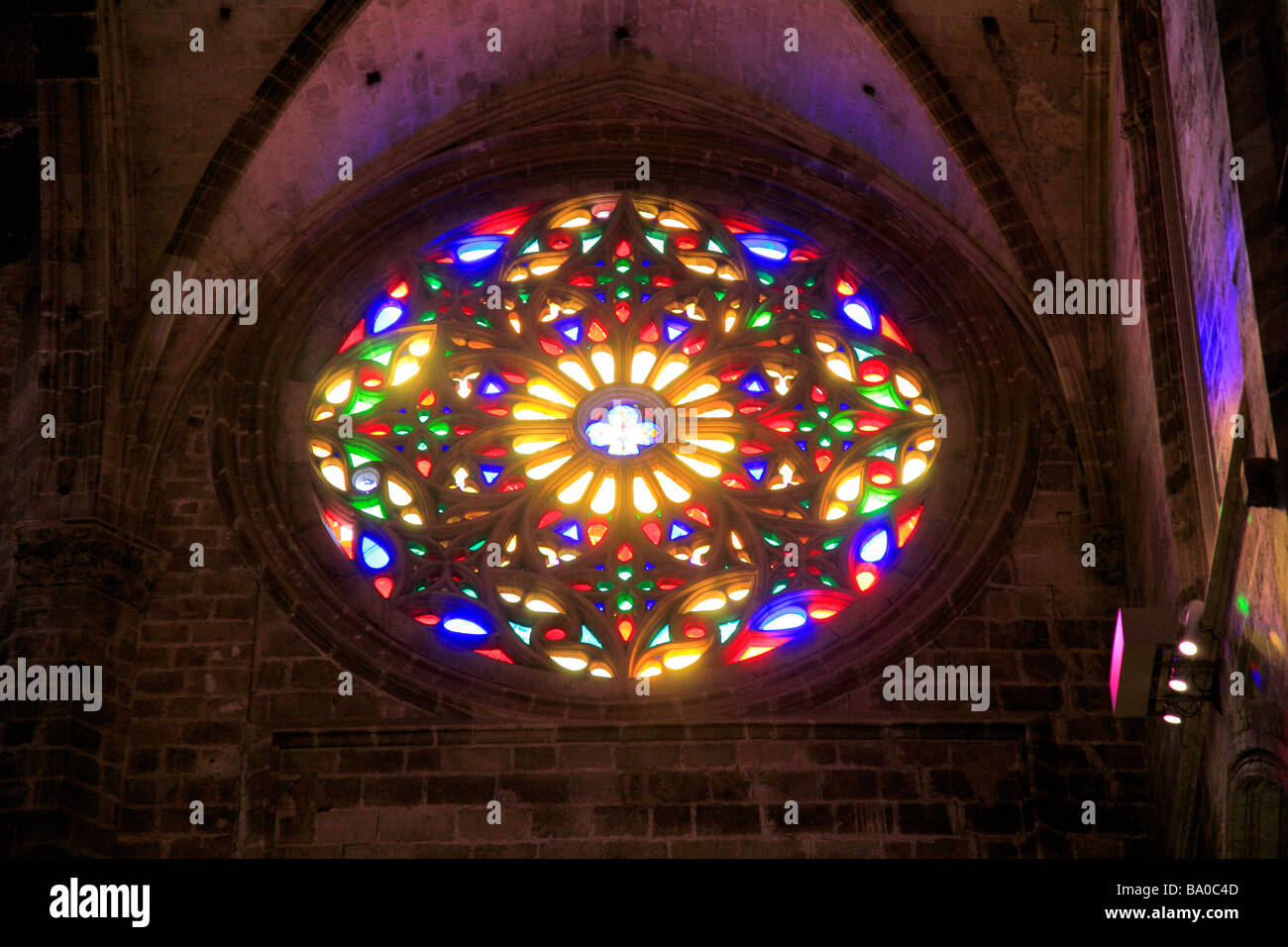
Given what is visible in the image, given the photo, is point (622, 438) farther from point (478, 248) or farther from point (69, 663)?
point (69, 663)

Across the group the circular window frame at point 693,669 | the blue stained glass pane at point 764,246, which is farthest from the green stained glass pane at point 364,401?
the blue stained glass pane at point 764,246

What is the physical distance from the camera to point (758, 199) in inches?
623

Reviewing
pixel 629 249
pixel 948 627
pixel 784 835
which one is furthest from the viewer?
pixel 629 249

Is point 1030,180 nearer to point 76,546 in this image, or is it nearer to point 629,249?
point 629,249

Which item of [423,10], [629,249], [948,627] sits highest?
[423,10]

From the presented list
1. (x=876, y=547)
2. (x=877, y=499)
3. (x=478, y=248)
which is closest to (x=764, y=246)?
(x=478, y=248)

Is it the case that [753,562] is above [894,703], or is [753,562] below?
above

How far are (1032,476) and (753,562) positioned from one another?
1730 millimetres

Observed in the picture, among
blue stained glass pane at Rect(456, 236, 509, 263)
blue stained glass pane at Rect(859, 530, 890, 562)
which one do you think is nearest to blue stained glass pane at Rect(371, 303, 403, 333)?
blue stained glass pane at Rect(456, 236, 509, 263)

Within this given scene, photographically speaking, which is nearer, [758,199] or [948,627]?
[948,627]

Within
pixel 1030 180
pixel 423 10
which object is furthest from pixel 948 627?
pixel 423 10

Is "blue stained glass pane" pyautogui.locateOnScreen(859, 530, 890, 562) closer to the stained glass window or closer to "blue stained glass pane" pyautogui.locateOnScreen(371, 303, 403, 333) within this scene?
the stained glass window

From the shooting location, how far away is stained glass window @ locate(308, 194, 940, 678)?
1368cm

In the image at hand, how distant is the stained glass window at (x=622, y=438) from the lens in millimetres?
13680
